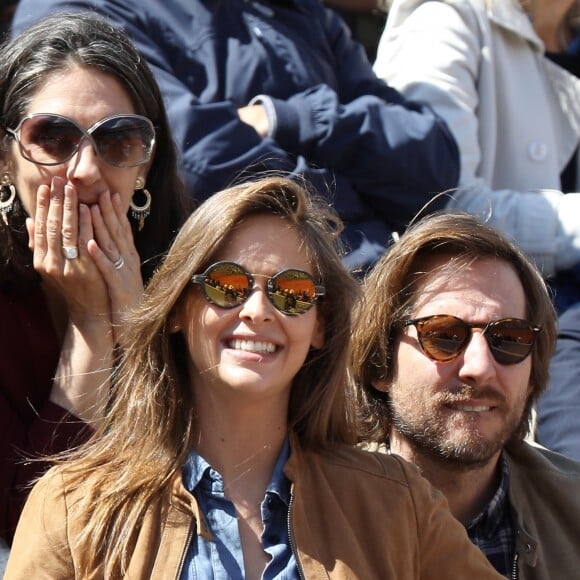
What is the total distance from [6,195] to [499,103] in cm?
194

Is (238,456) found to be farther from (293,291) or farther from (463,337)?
(463,337)

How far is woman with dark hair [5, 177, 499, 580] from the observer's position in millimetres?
2232

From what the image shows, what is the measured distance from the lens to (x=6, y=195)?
2896 millimetres

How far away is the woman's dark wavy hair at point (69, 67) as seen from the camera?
2852 mm

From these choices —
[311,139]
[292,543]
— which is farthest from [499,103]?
[292,543]

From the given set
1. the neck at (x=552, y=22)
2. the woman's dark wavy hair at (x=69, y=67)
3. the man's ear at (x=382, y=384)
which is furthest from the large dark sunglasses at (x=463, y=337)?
the neck at (x=552, y=22)

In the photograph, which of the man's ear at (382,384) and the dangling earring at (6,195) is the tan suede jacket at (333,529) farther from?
the dangling earring at (6,195)

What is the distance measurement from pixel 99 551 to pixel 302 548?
391mm

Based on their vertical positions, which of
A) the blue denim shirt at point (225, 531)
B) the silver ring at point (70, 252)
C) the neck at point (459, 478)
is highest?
the silver ring at point (70, 252)

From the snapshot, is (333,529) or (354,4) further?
(354,4)

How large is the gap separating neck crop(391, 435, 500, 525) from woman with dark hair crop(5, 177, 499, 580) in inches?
17.3

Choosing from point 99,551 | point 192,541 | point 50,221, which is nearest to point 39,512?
point 99,551

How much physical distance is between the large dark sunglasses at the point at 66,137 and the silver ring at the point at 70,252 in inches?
8.0

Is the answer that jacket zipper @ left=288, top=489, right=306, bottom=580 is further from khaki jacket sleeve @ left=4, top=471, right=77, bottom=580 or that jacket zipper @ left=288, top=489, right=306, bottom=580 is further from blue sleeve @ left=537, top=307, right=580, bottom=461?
blue sleeve @ left=537, top=307, right=580, bottom=461
